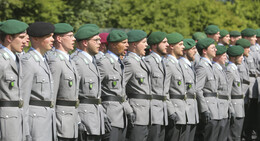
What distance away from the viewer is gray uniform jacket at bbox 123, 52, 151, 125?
852 cm

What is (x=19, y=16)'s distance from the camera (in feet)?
Answer: 92.4

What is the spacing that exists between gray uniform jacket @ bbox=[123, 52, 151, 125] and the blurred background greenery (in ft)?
58.8

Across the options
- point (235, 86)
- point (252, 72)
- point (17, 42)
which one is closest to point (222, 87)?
point (235, 86)

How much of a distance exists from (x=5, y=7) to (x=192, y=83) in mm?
17743

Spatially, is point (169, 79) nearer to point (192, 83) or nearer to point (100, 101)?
point (192, 83)

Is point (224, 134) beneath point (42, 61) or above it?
beneath

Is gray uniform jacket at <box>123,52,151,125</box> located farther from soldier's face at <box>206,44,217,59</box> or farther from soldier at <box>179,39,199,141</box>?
soldier's face at <box>206,44,217,59</box>

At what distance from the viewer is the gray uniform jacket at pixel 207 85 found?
A: 10.0 metres

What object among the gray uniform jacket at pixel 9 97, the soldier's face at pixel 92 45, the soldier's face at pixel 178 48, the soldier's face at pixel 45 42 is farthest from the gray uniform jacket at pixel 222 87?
the gray uniform jacket at pixel 9 97

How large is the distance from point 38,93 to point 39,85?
9cm

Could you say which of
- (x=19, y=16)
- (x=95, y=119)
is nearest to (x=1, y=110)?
(x=95, y=119)

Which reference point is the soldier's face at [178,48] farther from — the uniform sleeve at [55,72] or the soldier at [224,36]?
the soldier at [224,36]

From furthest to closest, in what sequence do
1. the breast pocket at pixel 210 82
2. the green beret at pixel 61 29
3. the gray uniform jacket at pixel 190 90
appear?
the breast pocket at pixel 210 82 < the gray uniform jacket at pixel 190 90 < the green beret at pixel 61 29

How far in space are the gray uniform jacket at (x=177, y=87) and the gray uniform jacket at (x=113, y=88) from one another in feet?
4.78
